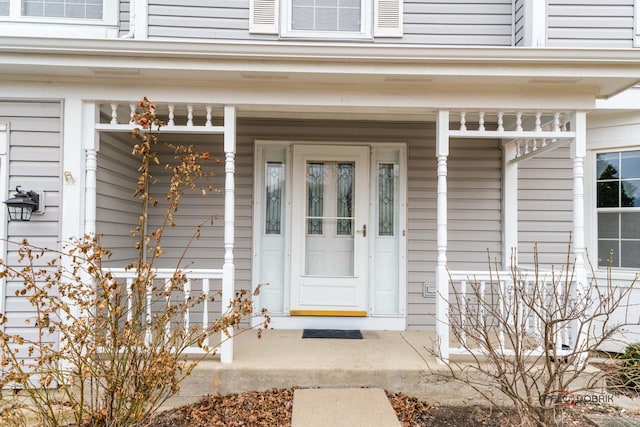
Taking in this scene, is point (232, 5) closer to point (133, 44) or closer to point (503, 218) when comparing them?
point (133, 44)

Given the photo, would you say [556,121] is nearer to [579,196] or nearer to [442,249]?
[579,196]

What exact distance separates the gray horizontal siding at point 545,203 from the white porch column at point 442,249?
163 centimetres

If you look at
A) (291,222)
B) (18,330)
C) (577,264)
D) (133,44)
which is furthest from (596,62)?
(18,330)

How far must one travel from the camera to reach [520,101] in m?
3.46

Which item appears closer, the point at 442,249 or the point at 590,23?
the point at 442,249

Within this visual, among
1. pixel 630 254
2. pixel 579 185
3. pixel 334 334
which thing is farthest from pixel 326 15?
pixel 630 254

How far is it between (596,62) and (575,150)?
691 millimetres

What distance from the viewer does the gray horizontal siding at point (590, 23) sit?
14.1 feet

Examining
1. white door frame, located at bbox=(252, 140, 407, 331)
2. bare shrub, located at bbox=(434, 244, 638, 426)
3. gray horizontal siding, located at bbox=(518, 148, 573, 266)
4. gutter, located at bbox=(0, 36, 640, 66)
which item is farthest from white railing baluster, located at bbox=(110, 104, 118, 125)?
gray horizontal siding, located at bbox=(518, 148, 573, 266)

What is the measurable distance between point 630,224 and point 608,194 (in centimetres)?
38

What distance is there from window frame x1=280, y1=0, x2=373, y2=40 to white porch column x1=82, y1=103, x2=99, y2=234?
2.19 m

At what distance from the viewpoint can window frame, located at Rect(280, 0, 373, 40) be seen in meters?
4.57

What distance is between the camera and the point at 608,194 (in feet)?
15.1

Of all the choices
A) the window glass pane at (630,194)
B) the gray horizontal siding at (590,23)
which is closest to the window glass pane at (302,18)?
the gray horizontal siding at (590,23)
